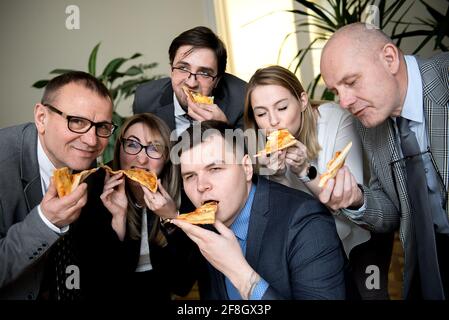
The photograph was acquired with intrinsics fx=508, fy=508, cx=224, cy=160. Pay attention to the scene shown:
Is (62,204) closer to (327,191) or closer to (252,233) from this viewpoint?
(252,233)

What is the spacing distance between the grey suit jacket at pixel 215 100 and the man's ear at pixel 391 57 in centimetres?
68

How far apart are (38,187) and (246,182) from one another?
755mm

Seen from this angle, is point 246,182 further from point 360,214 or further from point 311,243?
point 360,214

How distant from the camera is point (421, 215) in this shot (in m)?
1.75

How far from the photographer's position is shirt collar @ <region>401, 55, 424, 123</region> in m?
1.78

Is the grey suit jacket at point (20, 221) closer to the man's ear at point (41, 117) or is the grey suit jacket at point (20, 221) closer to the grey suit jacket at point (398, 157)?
the man's ear at point (41, 117)

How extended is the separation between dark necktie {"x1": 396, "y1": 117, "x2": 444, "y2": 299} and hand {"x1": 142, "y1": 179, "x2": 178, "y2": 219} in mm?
857

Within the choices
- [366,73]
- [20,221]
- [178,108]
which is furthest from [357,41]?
[20,221]

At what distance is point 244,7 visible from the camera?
12.1ft

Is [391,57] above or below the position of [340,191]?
above

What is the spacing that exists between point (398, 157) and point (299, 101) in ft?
1.43

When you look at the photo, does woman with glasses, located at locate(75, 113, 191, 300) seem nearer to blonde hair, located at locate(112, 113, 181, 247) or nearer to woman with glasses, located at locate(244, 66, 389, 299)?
blonde hair, located at locate(112, 113, 181, 247)

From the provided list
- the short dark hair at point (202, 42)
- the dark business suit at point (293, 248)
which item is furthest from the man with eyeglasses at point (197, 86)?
the dark business suit at point (293, 248)

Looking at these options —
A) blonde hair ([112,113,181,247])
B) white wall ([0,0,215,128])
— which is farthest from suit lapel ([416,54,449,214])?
white wall ([0,0,215,128])
